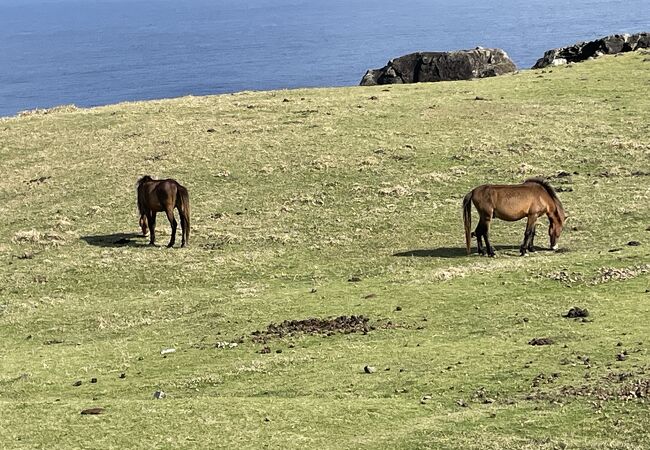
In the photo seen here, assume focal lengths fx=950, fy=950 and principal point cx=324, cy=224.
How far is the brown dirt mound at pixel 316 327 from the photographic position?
18.5 m

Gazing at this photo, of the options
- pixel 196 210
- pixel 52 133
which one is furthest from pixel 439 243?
pixel 52 133

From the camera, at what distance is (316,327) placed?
1877cm

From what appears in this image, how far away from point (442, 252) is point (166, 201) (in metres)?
7.92

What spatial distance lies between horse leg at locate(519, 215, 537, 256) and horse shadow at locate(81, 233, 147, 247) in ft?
36.7

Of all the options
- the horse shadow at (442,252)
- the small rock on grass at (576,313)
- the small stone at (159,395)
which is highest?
the small rock on grass at (576,313)

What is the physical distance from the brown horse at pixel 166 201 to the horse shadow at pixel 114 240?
966 millimetres

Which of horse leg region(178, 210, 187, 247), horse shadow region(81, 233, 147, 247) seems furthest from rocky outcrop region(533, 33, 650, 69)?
horse leg region(178, 210, 187, 247)

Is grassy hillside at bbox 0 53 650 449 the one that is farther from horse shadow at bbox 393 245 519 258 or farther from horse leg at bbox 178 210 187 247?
horse leg at bbox 178 210 187 247

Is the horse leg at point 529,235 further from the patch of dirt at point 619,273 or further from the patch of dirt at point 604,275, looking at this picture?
the patch of dirt at point 619,273

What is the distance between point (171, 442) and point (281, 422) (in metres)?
1.55

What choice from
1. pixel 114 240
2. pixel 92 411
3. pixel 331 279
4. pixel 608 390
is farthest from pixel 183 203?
pixel 608 390

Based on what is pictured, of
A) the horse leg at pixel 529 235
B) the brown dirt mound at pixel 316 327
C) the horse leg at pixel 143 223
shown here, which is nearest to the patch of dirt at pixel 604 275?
the horse leg at pixel 529 235

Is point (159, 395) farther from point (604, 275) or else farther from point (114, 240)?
point (114, 240)

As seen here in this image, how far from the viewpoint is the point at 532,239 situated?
23.5 metres
